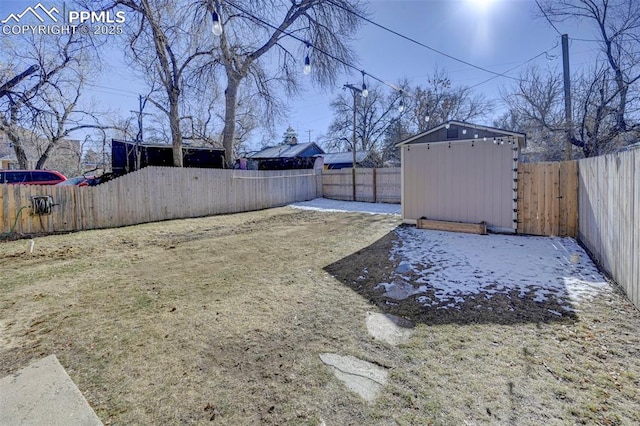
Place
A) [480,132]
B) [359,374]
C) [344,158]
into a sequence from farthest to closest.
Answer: [344,158] → [480,132] → [359,374]

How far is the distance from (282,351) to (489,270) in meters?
3.27

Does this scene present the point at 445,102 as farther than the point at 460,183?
Yes

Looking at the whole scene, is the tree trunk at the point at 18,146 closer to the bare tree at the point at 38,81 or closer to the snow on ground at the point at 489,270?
the bare tree at the point at 38,81

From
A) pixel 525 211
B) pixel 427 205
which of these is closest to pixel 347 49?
pixel 427 205

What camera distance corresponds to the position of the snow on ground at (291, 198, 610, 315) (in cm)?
342

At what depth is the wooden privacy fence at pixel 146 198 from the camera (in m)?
6.63

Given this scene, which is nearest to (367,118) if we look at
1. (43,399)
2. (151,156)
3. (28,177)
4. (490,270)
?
(151,156)

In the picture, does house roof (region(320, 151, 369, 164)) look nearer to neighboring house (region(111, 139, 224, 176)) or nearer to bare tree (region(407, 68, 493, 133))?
bare tree (region(407, 68, 493, 133))

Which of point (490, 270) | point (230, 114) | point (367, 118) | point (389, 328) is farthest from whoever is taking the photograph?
point (367, 118)

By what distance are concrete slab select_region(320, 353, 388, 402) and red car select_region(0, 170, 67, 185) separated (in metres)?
13.1

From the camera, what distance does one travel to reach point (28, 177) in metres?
10.4

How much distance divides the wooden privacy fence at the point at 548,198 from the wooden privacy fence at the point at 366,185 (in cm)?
618

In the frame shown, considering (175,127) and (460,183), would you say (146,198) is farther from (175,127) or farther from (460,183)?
(460,183)

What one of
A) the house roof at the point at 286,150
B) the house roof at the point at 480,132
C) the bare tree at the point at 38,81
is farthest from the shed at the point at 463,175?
the house roof at the point at 286,150
